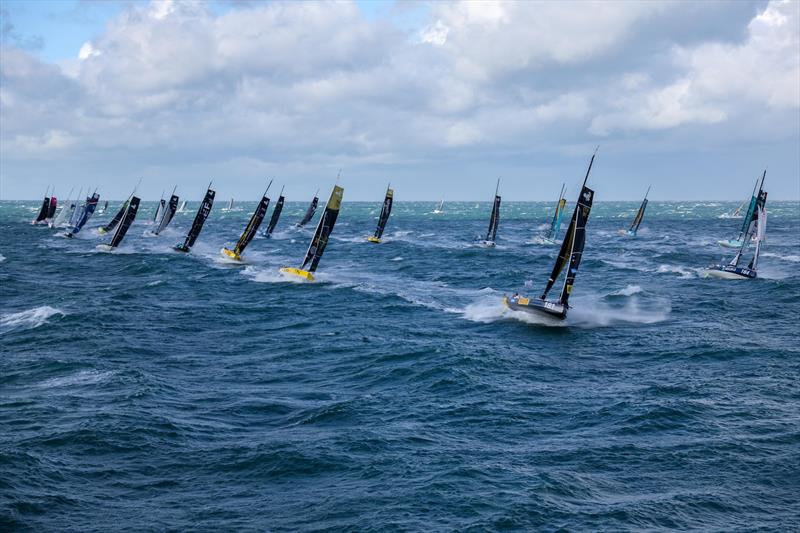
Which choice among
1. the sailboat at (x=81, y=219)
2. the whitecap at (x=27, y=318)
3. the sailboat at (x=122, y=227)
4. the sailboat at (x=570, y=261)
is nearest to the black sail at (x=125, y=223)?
the sailboat at (x=122, y=227)

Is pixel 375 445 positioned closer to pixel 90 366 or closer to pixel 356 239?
pixel 90 366

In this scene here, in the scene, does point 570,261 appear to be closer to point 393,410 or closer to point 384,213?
point 393,410

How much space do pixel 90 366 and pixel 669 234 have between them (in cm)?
11117

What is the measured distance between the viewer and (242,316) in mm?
44031

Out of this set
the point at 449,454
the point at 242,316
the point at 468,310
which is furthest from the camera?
the point at 468,310

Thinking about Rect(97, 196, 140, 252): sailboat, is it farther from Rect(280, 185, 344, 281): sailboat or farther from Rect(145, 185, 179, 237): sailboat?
Rect(280, 185, 344, 281): sailboat

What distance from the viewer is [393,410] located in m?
25.5

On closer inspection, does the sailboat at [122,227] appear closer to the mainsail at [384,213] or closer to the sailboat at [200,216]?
the sailboat at [200,216]

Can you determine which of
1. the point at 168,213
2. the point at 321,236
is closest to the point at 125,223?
the point at 168,213

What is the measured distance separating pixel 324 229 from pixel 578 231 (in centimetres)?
2396

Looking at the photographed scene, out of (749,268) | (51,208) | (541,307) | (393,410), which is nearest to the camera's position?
(393,410)

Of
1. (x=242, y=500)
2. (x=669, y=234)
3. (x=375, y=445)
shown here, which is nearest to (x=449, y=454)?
(x=375, y=445)

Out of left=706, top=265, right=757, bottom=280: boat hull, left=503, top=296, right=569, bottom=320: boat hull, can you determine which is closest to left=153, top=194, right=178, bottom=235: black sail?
left=503, top=296, right=569, bottom=320: boat hull

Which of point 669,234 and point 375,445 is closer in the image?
point 375,445
